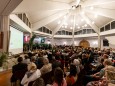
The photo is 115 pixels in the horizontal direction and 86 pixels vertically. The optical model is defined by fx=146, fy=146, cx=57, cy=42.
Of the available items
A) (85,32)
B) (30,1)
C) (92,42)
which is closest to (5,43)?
(30,1)

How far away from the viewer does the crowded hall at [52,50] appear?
379cm

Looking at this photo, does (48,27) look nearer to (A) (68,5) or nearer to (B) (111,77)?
(A) (68,5)

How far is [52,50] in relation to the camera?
11148 millimetres

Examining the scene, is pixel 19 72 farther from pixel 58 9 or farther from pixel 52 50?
pixel 52 50

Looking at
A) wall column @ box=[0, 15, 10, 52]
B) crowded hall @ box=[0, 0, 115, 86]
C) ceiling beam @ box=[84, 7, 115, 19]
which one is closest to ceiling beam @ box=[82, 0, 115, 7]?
crowded hall @ box=[0, 0, 115, 86]

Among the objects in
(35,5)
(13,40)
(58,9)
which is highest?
(58,9)

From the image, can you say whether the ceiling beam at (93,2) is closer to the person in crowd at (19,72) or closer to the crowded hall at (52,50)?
the crowded hall at (52,50)

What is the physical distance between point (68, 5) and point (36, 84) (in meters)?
7.78

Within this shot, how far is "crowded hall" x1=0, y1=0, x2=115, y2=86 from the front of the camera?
3.79m

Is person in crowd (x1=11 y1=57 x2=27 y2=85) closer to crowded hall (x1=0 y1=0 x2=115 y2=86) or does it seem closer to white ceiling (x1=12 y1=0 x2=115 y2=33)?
crowded hall (x1=0 y1=0 x2=115 y2=86)

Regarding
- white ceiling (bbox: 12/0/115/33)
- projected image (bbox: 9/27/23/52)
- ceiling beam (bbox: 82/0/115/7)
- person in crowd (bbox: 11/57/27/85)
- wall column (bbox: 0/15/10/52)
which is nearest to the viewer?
person in crowd (bbox: 11/57/27/85)

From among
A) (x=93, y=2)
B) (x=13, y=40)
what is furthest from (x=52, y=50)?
(x=93, y=2)

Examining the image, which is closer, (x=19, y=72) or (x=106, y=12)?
(x=19, y=72)

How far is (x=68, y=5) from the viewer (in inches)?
381
